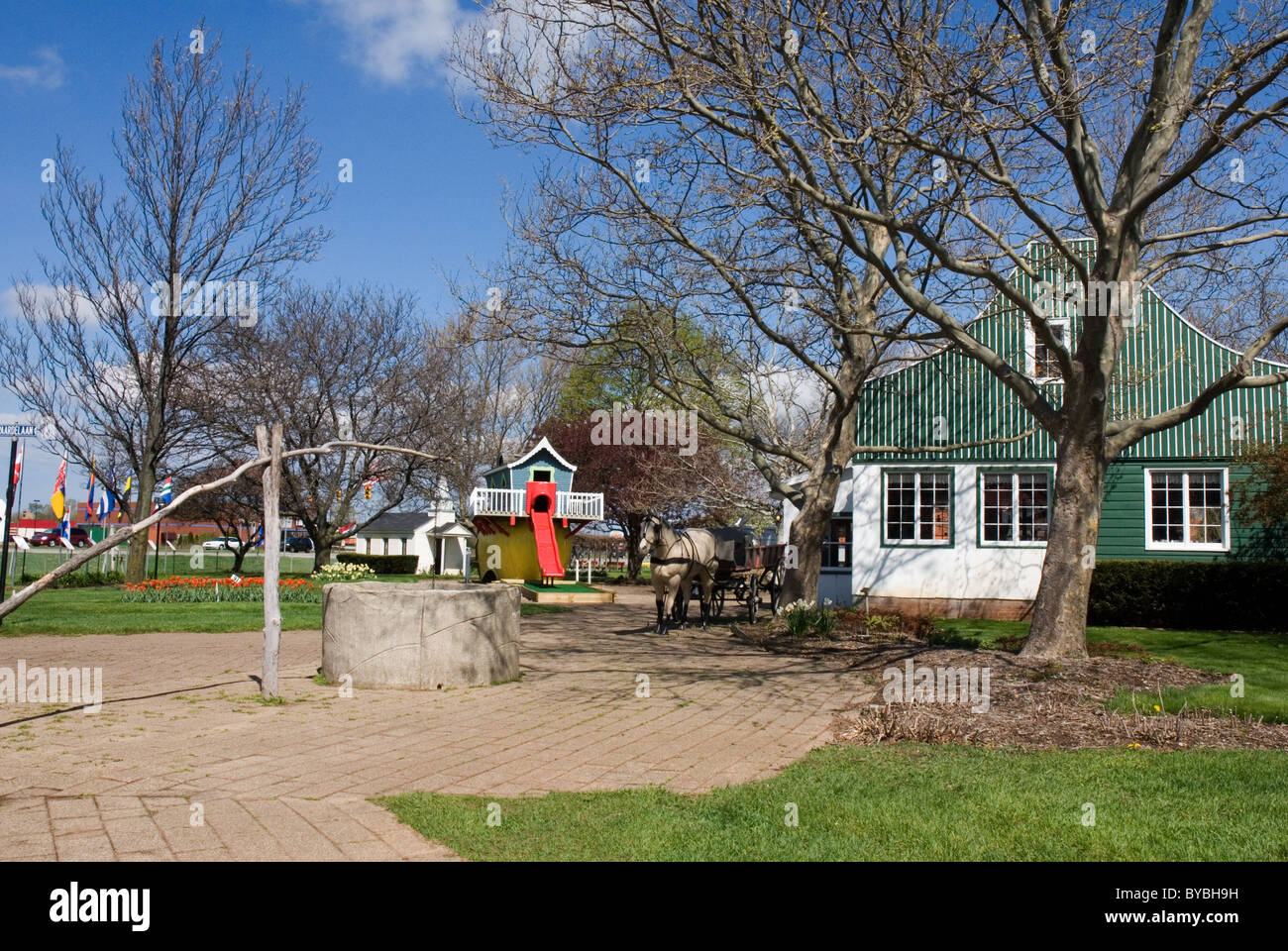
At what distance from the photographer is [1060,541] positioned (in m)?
13.4

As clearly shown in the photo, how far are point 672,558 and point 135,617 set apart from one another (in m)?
10.0

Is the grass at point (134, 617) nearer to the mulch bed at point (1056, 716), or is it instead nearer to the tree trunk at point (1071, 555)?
the mulch bed at point (1056, 716)

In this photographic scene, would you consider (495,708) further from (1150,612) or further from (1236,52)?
(1150,612)

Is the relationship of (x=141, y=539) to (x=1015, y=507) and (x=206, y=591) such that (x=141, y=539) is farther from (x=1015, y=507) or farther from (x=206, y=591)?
(x=1015, y=507)

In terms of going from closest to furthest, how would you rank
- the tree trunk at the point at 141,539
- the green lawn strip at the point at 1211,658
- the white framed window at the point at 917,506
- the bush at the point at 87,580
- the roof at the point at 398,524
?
1. the green lawn strip at the point at 1211,658
2. the white framed window at the point at 917,506
3. the tree trunk at the point at 141,539
4. the bush at the point at 87,580
5. the roof at the point at 398,524

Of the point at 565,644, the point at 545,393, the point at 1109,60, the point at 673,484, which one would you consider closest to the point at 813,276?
the point at 1109,60

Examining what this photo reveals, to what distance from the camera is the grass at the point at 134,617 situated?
16.6 m

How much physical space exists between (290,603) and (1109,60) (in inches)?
733

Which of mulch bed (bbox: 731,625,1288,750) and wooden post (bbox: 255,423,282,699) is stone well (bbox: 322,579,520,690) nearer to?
wooden post (bbox: 255,423,282,699)

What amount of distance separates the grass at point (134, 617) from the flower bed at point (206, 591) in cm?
53

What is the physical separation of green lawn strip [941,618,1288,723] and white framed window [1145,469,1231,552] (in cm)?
311

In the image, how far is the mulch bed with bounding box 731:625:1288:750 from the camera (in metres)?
8.30

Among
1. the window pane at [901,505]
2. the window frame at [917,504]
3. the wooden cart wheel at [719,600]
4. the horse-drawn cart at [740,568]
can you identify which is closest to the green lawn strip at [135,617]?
the wooden cart wheel at [719,600]
